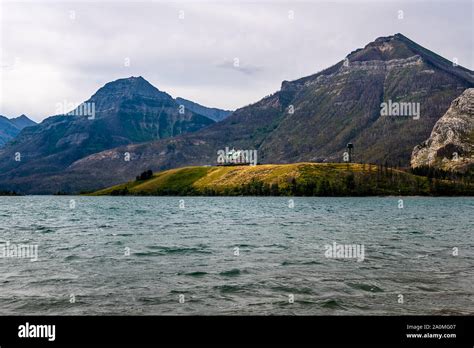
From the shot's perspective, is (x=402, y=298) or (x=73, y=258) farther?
(x=73, y=258)

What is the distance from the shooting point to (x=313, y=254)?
44.7 meters

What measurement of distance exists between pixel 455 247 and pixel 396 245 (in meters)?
6.54

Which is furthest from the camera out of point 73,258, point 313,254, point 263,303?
point 313,254

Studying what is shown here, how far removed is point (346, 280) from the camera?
31859 mm
